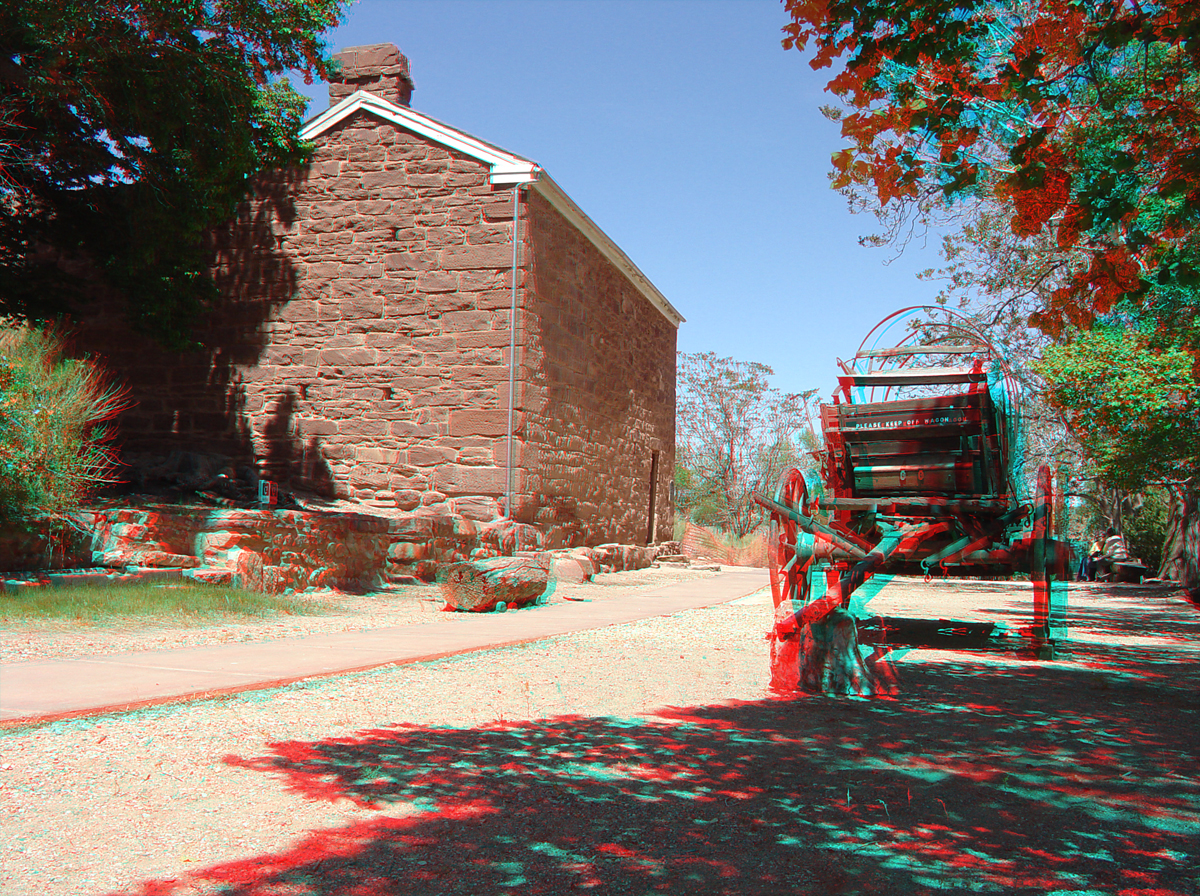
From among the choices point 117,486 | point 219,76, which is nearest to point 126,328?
point 117,486

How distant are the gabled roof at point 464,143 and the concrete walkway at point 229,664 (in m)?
7.88

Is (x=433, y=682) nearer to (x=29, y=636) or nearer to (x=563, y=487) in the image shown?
(x=29, y=636)

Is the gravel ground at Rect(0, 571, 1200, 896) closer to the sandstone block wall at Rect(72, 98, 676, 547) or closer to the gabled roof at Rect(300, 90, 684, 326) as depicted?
the sandstone block wall at Rect(72, 98, 676, 547)

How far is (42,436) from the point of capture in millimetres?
8422

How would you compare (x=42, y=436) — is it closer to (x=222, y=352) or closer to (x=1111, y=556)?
(x=222, y=352)

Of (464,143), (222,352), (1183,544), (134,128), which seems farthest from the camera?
(1183,544)

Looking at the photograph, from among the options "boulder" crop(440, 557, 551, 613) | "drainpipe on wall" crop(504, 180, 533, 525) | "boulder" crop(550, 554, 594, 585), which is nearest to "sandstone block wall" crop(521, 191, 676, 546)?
"drainpipe on wall" crop(504, 180, 533, 525)

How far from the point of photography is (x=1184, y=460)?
12.2 m

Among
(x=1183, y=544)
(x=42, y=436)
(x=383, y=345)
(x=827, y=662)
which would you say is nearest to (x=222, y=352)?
(x=383, y=345)

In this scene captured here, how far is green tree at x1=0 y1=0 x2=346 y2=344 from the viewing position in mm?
9883

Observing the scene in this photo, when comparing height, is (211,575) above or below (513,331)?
below

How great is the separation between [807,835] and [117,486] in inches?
436

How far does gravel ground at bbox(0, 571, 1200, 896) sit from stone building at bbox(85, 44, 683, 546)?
8.91 meters

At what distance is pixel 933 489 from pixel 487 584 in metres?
4.96
